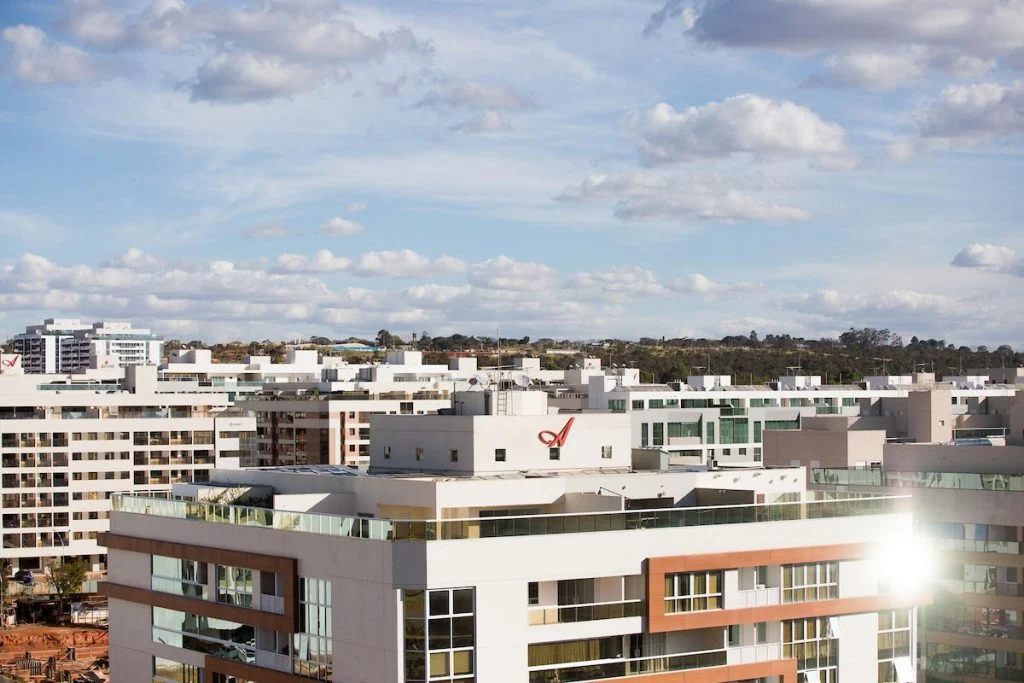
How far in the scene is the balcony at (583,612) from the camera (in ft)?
133

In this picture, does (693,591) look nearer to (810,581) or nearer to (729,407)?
(810,581)

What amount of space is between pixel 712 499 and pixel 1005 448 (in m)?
18.0

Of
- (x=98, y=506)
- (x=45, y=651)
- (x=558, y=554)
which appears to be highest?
Result: (x=558, y=554)

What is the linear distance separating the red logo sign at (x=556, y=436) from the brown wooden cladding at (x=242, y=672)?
→ 1370 centimetres

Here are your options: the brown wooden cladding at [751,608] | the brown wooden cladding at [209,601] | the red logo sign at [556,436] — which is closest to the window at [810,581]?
the brown wooden cladding at [751,608]

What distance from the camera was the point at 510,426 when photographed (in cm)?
5159

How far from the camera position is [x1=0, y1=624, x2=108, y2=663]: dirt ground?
3755 inches

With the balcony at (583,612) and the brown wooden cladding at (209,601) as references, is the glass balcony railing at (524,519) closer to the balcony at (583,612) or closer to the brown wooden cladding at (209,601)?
the brown wooden cladding at (209,601)

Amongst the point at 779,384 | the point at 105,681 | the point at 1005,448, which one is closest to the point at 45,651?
the point at 105,681

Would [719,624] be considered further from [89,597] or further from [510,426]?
[89,597]

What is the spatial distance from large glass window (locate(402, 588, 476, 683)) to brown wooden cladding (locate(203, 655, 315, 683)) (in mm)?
4924

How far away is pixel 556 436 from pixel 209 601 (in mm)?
13833

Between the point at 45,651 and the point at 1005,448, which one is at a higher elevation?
the point at 1005,448

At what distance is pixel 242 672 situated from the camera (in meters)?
44.4
